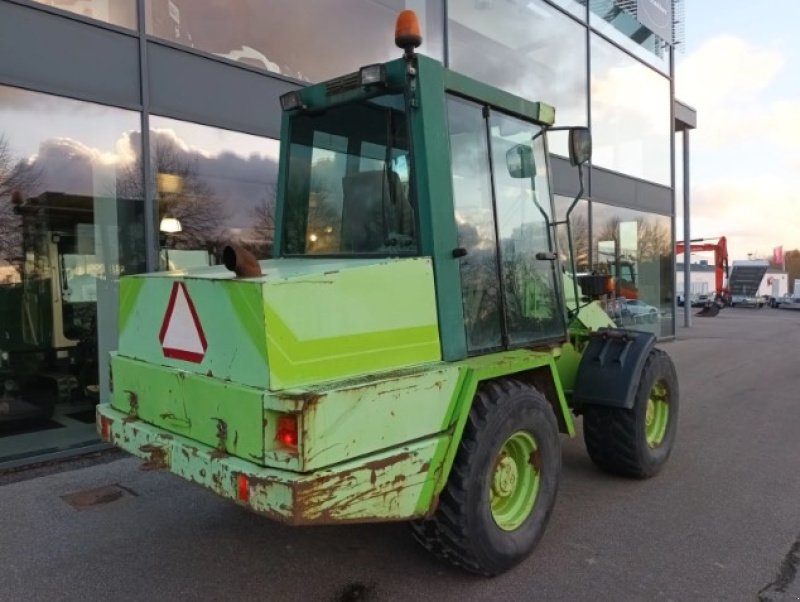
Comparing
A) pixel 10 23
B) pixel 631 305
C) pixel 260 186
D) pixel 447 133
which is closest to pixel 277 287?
pixel 447 133

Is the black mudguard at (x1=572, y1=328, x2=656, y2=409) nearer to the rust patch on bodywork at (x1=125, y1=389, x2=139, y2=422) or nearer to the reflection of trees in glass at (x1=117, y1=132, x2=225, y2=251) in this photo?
the rust patch on bodywork at (x1=125, y1=389, x2=139, y2=422)

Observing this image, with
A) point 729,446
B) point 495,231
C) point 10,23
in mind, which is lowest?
point 729,446

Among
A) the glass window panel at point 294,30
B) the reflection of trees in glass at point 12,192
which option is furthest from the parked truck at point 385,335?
the glass window panel at point 294,30

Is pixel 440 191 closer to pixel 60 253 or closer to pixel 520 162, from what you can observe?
pixel 520 162

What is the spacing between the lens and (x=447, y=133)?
331 centimetres

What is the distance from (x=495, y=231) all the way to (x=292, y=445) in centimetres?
176

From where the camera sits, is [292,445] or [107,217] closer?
[292,445]

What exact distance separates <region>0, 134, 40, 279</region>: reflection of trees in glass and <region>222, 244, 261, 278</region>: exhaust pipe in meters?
3.91

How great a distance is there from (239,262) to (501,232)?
1596 millimetres

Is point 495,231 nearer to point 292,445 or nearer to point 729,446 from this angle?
point 292,445

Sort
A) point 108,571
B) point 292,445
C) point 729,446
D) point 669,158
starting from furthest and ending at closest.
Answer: point 669,158 < point 729,446 < point 108,571 < point 292,445

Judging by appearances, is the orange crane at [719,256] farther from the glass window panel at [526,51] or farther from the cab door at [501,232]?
the cab door at [501,232]

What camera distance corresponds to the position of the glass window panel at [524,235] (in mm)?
3715

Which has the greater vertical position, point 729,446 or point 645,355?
point 645,355
